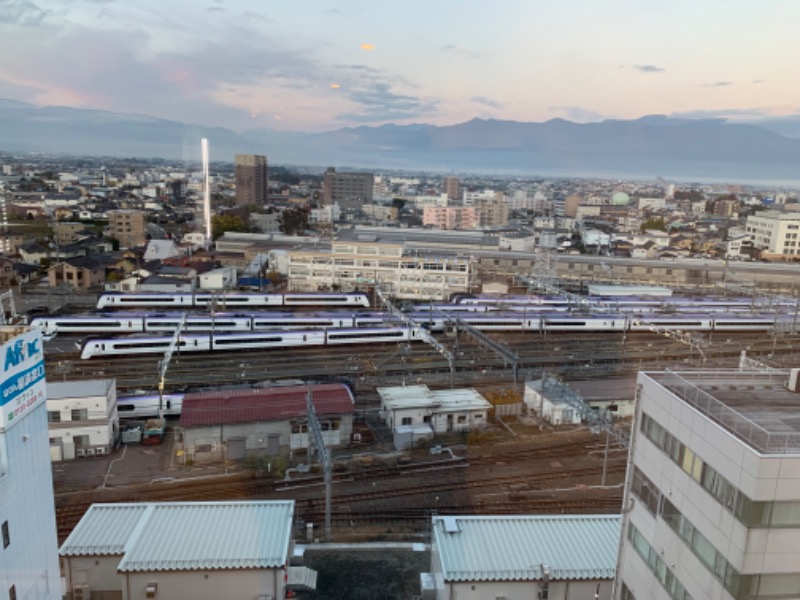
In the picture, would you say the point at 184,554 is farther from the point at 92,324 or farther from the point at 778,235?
the point at 778,235

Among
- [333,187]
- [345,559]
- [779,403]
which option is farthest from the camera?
[333,187]

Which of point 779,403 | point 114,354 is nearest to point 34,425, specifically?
point 779,403

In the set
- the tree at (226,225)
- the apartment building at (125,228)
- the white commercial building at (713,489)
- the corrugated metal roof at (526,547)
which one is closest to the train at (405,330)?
the corrugated metal roof at (526,547)

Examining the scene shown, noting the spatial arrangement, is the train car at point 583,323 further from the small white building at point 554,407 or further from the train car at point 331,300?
the small white building at point 554,407

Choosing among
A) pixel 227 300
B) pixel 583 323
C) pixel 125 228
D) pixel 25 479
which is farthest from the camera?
pixel 125 228

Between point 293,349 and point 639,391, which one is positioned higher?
point 639,391

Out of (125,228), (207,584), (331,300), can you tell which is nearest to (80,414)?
(207,584)

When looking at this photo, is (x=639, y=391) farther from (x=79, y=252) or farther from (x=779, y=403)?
(x=79, y=252)

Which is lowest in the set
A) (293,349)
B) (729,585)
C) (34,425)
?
(293,349)
